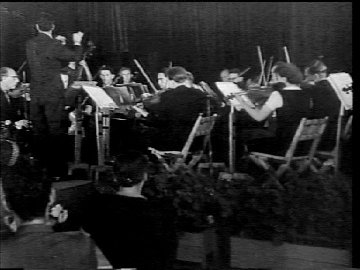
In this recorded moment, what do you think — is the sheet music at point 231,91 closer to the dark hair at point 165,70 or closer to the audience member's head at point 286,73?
the audience member's head at point 286,73

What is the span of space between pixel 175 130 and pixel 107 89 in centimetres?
59

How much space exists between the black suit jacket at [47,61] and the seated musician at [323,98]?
1.72 meters

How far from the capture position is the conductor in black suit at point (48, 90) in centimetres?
394

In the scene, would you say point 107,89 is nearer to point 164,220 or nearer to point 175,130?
A: point 175,130

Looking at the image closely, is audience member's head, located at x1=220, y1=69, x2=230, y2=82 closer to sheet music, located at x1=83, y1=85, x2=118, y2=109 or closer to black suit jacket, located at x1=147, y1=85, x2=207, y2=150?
black suit jacket, located at x1=147, y1=85, x2=207, y2=150

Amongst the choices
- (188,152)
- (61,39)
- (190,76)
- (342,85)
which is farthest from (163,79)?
(342,85)

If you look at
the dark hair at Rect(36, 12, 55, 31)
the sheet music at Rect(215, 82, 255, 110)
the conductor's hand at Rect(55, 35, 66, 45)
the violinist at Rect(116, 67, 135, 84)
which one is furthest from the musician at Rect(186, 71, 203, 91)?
the dark hair at Rect(36, 12, 55, 31)

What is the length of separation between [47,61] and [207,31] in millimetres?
1217

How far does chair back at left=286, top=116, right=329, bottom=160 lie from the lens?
12.8 feet

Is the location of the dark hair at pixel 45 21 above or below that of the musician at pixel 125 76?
above

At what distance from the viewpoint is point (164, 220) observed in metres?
4.00

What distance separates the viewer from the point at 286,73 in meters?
3.88

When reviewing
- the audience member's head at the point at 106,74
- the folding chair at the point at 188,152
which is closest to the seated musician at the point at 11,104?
the audience member's head at the point at 106,74

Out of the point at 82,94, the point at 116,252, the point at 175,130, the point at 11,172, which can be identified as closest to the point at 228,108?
the point at 175,130
